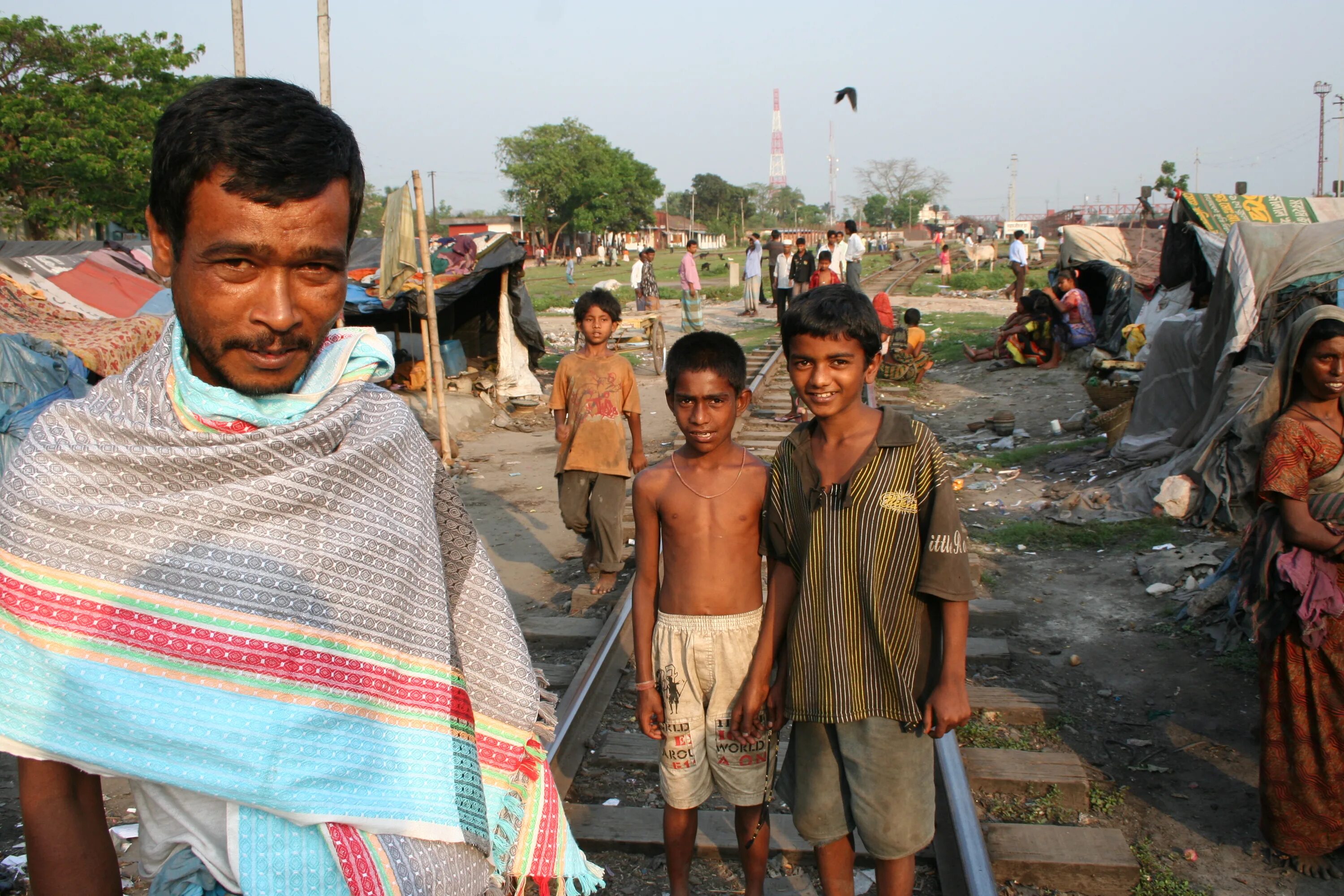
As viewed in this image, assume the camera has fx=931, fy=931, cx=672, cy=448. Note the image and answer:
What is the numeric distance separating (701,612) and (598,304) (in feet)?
10.4

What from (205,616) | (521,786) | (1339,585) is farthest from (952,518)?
(205,616)

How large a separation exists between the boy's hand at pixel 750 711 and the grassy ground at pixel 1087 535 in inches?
185

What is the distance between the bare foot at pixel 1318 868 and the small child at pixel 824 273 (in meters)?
10.2

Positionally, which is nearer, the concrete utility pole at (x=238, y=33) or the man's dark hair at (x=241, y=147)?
the man's dark hair at (x=241, y=147)

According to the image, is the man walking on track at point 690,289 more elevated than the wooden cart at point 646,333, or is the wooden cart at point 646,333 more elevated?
the man walking on track at point 690,289

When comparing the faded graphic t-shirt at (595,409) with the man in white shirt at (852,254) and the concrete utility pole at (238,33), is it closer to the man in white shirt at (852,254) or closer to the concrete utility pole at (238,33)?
the concrete utility pole at (238,33)

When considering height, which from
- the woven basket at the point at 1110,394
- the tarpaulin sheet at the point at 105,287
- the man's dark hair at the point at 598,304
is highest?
the tarpaulin sheet at the point at 105,287

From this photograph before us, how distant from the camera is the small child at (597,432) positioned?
561cm

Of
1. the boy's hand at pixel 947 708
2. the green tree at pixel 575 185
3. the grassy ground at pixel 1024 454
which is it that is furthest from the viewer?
the green tree at pixel 575 185

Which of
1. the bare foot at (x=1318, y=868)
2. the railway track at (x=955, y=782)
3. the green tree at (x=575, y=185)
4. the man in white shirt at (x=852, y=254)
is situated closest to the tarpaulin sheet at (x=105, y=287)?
the railway track at (x=955, y=782)

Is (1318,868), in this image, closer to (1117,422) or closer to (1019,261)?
(1117,422)

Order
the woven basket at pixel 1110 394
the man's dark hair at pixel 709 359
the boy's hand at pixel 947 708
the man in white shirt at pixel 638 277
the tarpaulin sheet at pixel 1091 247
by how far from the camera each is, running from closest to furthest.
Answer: the boy's hand at pixel 947 708, the man's dark hair at pixel 709 359, the woven basket at pixel 1110 394, the tarpaulin sheet at pixel 1091 247, the man in white shirt at pixel 638 277

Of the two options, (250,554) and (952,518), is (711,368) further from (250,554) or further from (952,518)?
(250,554)

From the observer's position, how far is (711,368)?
2.97m
